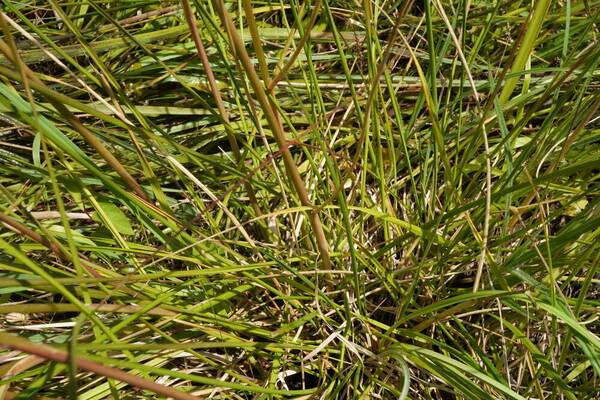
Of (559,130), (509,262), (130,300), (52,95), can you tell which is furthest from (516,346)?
(52,95)

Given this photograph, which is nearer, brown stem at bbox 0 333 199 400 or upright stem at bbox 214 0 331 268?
brown stem at bbox 0 333 199 400

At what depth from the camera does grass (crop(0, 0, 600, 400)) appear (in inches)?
22.6

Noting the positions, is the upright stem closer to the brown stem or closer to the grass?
the grass

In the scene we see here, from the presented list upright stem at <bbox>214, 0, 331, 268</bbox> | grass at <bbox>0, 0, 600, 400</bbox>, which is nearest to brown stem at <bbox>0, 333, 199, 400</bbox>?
grass at <bbox>0, 0, 600, 400</bbox>

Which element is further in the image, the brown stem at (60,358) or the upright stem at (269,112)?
the upright stem at (269,112)

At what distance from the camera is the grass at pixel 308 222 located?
1.88 feet

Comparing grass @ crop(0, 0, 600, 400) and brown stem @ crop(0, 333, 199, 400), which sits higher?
brown stem @ crop(0, 333, 199, 400)

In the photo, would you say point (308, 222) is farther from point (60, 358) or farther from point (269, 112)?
point (60, 358)

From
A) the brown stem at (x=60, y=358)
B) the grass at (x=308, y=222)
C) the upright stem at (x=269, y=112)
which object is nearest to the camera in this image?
the brown stem at (x=60, y=358)

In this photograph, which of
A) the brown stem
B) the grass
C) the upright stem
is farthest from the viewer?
the grass

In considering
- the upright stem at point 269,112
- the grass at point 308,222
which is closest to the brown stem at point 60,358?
the grass at point 308,222

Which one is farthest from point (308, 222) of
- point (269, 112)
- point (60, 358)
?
point (60, 358)

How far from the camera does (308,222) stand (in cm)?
84

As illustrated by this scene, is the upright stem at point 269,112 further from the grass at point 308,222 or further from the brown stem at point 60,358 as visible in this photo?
the brown stem at point 60,358
